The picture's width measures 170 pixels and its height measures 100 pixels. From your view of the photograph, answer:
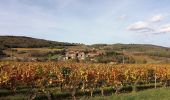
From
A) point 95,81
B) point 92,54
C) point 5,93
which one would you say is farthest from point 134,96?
point 92,54

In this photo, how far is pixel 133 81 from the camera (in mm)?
37469

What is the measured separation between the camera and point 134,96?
83.7 ft

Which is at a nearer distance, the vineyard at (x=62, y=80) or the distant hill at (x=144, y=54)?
the vineyard at (x=62, y=80)

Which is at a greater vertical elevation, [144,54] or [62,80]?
[144,54]

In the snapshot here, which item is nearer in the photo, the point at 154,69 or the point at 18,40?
the point at 154,69

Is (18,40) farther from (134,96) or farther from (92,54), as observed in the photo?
(134,96)

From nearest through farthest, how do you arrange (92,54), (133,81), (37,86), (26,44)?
(37,86), (133,81), (92,54), (26,44)

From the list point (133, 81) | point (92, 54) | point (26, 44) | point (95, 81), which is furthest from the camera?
point (26, 44)

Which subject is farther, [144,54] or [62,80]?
[144,54]

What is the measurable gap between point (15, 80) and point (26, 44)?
96275mm

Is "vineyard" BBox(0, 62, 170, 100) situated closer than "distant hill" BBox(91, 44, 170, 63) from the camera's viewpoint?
Yes

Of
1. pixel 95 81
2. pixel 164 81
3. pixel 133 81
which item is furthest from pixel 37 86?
pixel 164 81

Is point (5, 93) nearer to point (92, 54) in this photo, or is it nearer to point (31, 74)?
point (31, 74)

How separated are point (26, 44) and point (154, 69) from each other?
3204 inches
